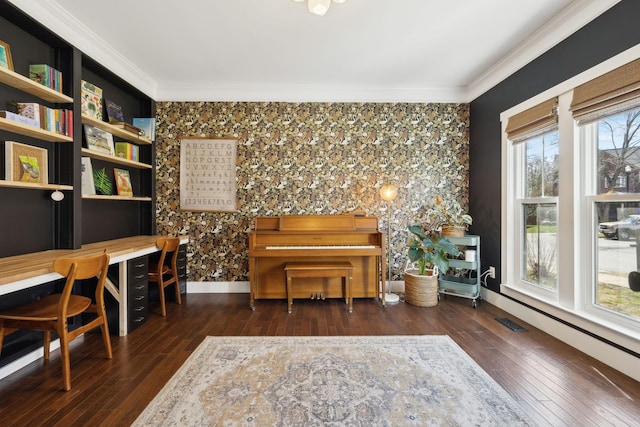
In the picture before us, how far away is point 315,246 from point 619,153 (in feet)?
8.77

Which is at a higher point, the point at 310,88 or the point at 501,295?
the point at 310,88

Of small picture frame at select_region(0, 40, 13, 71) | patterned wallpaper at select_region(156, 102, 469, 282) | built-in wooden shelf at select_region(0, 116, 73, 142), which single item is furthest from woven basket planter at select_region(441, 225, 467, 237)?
small picture frame at select_region(0, 40, 13, 71)

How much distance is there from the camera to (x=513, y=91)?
3.04 m

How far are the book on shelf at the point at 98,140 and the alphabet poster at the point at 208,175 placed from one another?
885 millimetres

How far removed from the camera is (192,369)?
6.59ft

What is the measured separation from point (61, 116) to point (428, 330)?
3.63 metres

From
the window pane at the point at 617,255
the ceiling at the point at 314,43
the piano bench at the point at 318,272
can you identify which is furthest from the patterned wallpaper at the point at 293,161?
the window pane at the point at 617,255

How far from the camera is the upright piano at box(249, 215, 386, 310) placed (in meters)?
3.34

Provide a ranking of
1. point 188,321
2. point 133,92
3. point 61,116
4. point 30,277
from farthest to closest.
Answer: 1. point 133,92
2. point 188,321
3. point 61,116
4. point 30,277

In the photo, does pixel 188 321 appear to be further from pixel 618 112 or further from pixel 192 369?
pixel 618 112

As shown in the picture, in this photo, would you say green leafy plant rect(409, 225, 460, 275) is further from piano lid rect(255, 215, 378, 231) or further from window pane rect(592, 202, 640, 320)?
window pane rect(592, 202, 640, 320)

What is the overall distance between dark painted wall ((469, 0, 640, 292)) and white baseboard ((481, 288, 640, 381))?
37cm

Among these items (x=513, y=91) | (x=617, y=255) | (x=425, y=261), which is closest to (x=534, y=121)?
(x=513, y=91)

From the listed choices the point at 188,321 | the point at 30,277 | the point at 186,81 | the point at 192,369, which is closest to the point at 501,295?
the point at 192,369
